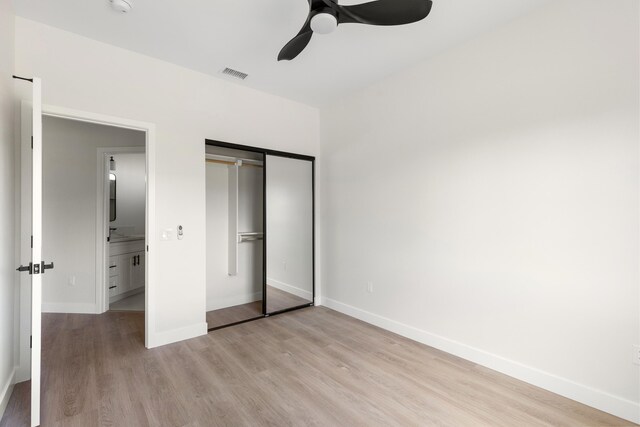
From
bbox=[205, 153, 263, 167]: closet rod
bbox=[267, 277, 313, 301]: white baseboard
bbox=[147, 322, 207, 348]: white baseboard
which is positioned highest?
bbox=[205, 153, 263, 167]: closet rod

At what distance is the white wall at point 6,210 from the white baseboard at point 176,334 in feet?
3.16

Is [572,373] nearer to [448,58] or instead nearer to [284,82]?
[448,58]

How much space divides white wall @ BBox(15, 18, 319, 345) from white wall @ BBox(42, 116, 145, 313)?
5.65 ft

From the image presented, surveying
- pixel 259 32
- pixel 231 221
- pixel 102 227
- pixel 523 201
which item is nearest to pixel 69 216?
pixel 102 227

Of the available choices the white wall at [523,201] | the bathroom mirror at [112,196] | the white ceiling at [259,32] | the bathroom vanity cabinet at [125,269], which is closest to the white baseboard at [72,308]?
the bathroom vanity cabinet at [125,269]

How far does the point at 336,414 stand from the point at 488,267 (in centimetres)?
171

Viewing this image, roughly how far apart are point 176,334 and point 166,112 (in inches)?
89.6

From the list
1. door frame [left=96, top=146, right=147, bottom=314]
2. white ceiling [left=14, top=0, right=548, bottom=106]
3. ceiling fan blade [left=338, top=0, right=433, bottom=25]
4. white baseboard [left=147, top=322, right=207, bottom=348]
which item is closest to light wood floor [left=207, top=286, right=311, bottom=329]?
white baseboard [left=147, top=322, right=207, bottom=348]

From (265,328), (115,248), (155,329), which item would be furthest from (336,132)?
(115,248)

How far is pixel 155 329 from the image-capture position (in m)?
Result: 2.90

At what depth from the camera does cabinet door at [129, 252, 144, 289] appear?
466cm

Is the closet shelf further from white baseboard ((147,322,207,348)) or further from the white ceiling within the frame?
the white ceiling

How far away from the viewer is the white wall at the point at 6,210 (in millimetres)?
1938

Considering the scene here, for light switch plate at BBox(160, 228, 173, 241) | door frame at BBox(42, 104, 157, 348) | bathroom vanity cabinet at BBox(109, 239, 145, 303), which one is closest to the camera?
door frame at BBox(42, 104, 157, 348)
